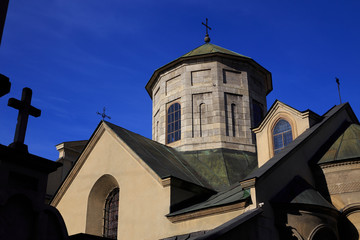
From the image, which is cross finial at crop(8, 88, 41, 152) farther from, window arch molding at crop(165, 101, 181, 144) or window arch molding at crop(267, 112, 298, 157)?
window arch molding at crop(165, 101, 181, 144)

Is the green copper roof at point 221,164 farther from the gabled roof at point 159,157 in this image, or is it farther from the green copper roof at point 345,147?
the green copper roof at point 345,147

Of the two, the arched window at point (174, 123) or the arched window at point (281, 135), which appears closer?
the arched window at point (281, 135)

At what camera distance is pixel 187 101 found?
72.9 feet

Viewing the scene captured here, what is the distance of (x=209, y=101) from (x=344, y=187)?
8.85 meters

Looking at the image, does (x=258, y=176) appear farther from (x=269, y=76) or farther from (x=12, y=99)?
(x=269, y=76)

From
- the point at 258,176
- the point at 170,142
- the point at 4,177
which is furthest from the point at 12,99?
the point at 170,142

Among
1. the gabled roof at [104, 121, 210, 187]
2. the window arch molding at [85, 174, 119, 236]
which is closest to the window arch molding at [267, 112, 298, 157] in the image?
the gabled roof at [104, 121, 210, 187]

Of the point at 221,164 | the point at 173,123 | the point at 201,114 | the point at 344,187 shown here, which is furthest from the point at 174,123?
the point at 344,187

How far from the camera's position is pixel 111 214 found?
703 inches

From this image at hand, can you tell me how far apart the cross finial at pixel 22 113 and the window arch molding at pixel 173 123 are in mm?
13286

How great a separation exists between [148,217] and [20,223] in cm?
783

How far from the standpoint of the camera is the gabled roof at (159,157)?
16.5 m

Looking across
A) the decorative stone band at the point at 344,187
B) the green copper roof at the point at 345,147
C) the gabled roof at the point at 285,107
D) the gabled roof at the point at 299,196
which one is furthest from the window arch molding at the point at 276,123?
the gabled roof at the point at 299,196

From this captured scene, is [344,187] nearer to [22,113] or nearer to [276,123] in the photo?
[276,123]
